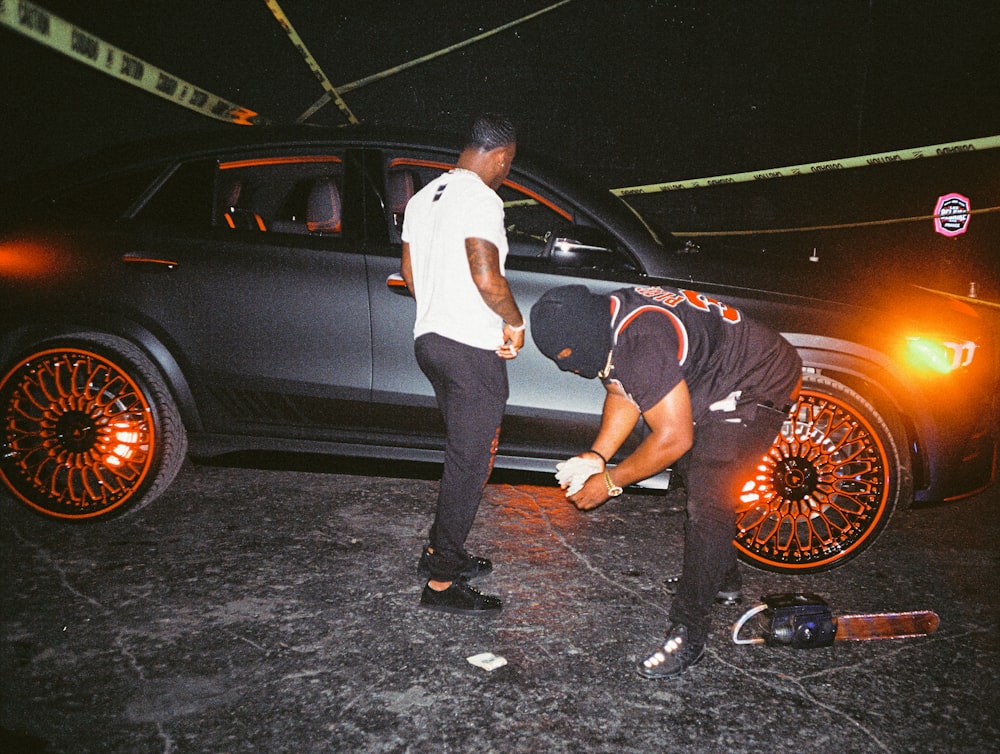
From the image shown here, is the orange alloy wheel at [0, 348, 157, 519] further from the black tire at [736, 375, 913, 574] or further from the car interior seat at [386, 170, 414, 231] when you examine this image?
the black tire at [736, 375, 913, 574]

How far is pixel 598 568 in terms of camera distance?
3.15 metres

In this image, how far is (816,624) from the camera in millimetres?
2557

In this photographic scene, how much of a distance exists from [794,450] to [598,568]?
93 cm

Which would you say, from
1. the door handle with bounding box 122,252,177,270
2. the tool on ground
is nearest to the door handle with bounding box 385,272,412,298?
the door handle with bounding box 122,252,177,270

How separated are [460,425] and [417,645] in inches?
29.6

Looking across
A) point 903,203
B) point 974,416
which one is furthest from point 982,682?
point 903,203

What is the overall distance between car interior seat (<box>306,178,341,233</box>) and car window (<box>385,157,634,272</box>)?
0.23m

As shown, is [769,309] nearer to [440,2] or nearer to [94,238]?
[94,238]

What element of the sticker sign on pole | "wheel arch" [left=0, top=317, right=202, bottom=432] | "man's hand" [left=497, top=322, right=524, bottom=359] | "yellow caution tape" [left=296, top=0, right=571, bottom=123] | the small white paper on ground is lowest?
the small white paper on ground

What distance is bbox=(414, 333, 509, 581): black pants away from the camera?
2.62m

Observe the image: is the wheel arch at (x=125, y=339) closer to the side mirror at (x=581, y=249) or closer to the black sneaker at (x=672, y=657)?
the side mirror at (x=581, y=249)

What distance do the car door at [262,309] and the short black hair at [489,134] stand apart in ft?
2.68

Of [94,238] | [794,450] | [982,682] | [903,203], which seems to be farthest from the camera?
[903,203]

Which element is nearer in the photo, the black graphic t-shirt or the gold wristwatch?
the black graphic t-shirt
